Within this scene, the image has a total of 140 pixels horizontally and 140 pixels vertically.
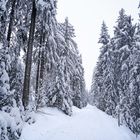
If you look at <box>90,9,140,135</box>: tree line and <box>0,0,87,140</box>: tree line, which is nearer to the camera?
<box>0,0,87,140</box>: tree line

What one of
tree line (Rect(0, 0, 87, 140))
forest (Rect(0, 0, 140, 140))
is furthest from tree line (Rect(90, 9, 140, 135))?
tree line (Rect(0, 0, 87, 140))

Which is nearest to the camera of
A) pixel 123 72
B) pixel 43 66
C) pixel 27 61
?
pixel 27 61

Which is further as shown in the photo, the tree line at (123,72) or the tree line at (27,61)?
the tree line at (123,72)

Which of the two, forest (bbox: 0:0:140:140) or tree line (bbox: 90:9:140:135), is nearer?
forest (bbox: 0:0:140:140)

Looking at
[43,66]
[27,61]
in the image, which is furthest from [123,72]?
[27,61]

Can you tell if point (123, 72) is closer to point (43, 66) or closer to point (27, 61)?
point (43, 66)

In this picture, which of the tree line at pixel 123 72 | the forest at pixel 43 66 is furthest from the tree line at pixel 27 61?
the tree line at pixel 123 72

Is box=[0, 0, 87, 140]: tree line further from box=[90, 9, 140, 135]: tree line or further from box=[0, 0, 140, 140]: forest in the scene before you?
box=[90, 9, 140, 135]: tree line

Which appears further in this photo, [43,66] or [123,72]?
[123,72]

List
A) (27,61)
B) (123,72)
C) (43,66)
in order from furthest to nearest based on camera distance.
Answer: (123,72) < (43,66) < (27,61)

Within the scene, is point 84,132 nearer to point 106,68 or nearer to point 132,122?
point 132,122

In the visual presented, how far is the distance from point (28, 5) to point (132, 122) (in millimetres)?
12872

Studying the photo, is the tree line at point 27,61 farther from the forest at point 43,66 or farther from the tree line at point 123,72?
the tree line at point 123,72

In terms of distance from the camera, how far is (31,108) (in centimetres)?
1559
